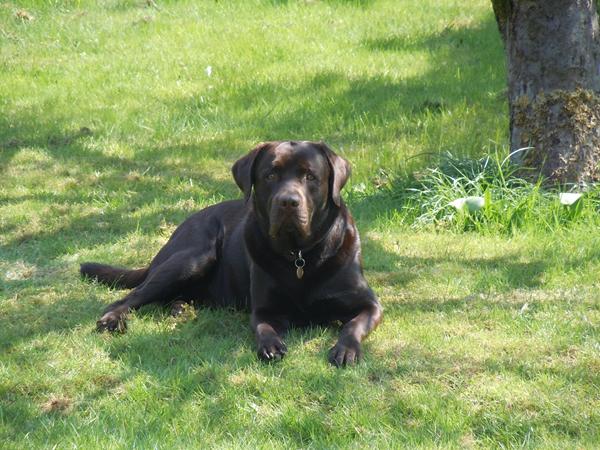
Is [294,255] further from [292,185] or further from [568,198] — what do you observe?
[568,198]

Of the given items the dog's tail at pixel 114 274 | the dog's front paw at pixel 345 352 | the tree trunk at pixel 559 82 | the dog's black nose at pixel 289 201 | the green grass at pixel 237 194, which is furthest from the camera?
the tree trunk at pixel 559 82

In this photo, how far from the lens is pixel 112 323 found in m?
5.62

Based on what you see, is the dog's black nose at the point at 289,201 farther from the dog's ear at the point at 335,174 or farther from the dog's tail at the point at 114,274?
the dog's tail at the point at 114,274

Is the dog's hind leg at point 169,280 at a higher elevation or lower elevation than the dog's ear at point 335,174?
lower

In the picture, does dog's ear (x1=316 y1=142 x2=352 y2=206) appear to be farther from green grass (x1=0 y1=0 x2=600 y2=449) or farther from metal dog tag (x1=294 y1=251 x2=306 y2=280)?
green grass (x1=0 y1=0 x2=600 y2=449)

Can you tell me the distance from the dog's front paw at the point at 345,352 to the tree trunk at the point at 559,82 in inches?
121

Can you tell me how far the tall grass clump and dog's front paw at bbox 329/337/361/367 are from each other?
2461mm

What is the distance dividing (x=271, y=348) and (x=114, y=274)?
1745 millimetres

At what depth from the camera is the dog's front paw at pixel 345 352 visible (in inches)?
195

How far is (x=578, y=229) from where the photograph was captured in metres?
6.98

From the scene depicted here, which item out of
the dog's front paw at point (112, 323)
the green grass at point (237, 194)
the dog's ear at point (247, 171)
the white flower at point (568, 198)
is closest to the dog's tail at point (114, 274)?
the green grass at point (237, 194)

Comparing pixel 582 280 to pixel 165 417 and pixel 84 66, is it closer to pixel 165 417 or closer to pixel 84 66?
pixel 165 417

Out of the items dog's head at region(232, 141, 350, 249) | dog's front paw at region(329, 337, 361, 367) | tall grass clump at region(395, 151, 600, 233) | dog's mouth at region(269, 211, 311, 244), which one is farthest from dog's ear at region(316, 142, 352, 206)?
tall grass clump at region(395, 151, 600, 233)

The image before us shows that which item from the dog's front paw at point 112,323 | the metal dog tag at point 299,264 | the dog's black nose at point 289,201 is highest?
the dog's black nose at point 289,201
